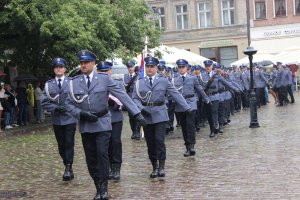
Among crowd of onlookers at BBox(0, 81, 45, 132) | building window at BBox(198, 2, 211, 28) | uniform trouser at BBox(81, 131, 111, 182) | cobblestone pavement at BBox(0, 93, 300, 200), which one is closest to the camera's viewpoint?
uniform trouser at BBox(81, 131, 111, 182)

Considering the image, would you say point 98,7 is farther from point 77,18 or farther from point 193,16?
point 193,16

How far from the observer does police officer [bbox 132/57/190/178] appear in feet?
34.6

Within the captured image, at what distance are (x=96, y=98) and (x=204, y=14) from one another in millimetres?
43634

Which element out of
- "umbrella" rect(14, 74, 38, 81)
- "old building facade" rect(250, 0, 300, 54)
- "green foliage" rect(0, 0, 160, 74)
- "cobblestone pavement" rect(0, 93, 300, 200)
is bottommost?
"cobblestone pavement" rect(0, 93, 300, 200)

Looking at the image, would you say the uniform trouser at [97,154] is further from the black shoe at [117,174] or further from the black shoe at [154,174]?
the black shoe at [154,174]

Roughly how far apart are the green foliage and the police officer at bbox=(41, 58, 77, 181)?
11.3 meters

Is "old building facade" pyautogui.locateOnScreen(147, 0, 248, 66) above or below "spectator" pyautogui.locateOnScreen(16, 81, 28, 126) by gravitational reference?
above

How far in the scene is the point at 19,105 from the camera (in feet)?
78.9

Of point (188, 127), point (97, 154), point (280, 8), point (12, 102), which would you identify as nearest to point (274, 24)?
point (280, 8)

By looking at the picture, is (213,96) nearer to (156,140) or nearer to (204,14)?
(156,140)

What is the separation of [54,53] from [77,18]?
7.24 ft

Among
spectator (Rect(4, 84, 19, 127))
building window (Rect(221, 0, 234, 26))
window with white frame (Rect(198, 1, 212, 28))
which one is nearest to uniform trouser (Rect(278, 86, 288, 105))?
spectator (Rect(4, 84, 19, 127))

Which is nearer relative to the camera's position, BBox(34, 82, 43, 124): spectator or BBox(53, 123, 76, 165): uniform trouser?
BBox(53, 123, 76, 165): uniform trouser

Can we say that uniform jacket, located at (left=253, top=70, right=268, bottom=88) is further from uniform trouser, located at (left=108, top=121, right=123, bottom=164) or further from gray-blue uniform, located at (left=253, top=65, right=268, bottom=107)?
uniform trouser, located at (left=108, top=121, right=123, bottom=164)
